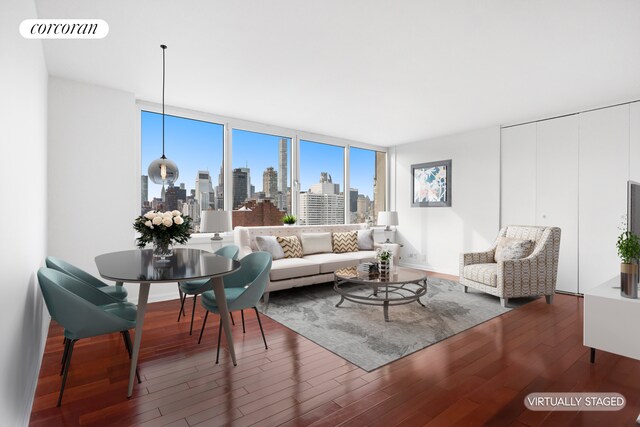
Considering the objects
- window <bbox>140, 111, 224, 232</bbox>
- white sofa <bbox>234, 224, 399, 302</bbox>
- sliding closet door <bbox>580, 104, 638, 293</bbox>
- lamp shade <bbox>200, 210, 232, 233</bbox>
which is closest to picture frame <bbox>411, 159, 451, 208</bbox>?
white sofa <bbox>234, 224, 399, 302</bbox>

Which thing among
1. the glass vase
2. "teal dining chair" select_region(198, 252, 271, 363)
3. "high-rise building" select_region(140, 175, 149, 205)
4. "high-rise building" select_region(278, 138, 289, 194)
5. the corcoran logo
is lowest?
"teal dining chair" select_region(198, 252, 271, 363)

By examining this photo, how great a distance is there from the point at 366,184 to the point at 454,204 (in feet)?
6.27

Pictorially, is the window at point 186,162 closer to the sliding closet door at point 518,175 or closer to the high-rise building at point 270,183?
the high-rise building at point 270,183

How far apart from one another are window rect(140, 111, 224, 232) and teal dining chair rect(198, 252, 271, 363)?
79.5 inches

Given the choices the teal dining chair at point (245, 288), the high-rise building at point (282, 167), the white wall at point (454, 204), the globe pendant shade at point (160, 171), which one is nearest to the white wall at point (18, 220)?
the globe pendant shade at point (160, 171)

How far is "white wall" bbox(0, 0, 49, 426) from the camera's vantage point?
4.78ft

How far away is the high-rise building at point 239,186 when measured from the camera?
525 cm

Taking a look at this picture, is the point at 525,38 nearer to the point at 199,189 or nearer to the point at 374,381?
the point at 374,381

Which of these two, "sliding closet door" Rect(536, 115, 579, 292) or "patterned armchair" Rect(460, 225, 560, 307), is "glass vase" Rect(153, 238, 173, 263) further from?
"sliding closet door" Rect(536, 115, 579, 292)

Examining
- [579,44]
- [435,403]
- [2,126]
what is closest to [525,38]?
[579,44]

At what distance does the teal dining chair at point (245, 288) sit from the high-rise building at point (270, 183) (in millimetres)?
2557

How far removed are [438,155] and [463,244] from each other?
1.81 metres

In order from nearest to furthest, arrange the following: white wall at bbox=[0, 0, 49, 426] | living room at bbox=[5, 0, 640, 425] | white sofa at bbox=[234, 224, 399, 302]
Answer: white wall at bbox=[0, 0, 49, 426], living room at bbox=[5, 0, 640, 425], white sofa at bbox=[234, 224, 399, 302]

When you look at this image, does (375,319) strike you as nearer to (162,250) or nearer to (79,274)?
(162,250)
